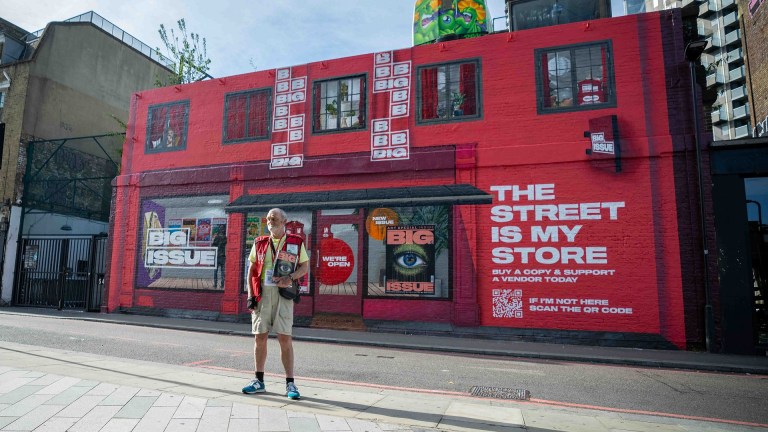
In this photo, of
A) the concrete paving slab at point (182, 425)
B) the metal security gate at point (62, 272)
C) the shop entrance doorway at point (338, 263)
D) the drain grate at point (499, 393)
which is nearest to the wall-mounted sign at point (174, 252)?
the metal security gate at point (62, 272)

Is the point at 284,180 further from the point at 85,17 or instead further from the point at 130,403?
the point at 85,17

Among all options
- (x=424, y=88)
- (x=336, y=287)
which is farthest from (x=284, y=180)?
(x=424, y=88)

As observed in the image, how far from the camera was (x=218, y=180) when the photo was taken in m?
14.2

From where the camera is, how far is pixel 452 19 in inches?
553

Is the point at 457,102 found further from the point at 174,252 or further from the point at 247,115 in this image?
the point at 174,252

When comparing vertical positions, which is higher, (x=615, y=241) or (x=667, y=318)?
(x=615, y=241)

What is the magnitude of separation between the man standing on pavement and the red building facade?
7298 millimetres

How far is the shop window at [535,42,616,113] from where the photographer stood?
36.9 ft

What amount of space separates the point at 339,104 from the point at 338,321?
238 inches

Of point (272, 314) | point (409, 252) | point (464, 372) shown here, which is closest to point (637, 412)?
point (464, 372)

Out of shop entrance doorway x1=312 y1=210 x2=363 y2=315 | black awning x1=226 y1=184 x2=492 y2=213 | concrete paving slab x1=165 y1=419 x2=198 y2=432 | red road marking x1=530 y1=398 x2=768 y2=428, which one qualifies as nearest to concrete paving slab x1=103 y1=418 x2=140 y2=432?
concrete paving slab x1=165 y1=419 x2=198 y2=432

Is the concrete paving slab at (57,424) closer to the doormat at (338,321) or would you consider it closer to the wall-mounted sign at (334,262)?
the doormat at (338,321)

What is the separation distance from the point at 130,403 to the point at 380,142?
9736 mm

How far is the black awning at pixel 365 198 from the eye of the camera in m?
11.8
